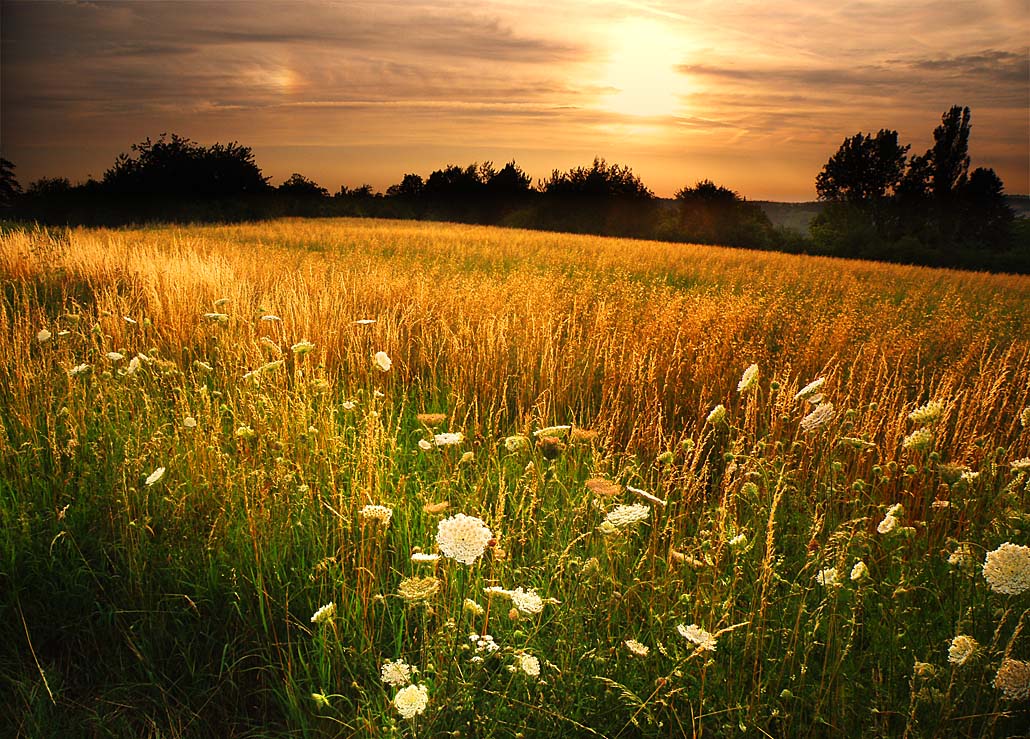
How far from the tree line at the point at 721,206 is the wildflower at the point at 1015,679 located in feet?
141

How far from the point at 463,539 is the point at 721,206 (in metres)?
54.3

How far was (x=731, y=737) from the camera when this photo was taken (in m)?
1.72

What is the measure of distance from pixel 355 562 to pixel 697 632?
1352mm

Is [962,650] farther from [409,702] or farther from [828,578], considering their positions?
[409,702]

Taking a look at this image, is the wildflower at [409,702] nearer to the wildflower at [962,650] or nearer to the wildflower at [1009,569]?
the wildflower at [962,650]

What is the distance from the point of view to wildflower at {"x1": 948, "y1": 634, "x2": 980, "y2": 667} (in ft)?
4.88

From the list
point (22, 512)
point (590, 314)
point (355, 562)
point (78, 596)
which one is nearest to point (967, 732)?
point (355, 562)

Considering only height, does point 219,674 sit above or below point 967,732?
below

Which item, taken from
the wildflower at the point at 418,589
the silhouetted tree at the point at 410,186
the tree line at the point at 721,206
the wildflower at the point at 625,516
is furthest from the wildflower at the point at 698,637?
the silhouetted tree at the point at 410,186

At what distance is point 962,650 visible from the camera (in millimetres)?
1524

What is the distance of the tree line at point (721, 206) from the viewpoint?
1566 inches

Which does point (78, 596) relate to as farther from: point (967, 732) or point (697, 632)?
point (967, 732)

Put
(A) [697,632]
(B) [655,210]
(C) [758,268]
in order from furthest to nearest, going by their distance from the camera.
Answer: (B) [655,210]
(C) [758,268]
(A) [697,632]

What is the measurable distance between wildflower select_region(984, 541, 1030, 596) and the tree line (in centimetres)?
4286
